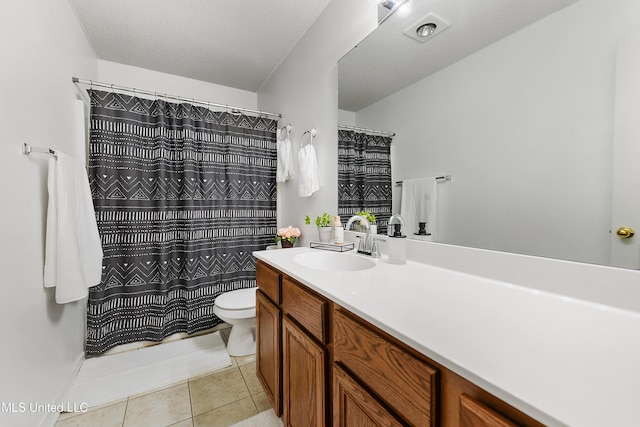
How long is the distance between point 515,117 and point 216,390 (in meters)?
2.05

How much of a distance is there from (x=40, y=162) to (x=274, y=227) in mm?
1608

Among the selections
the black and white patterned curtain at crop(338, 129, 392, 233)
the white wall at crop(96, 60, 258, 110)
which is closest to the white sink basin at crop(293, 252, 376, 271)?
the black and white patterned curtain at crop(338, 129, 392, 233)

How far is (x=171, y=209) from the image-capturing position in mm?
2133

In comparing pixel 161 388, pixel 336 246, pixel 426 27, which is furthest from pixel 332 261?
pixel 161 388

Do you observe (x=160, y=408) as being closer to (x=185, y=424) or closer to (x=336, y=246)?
(x=185, y=424)

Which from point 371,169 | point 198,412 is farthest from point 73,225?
point 371,169

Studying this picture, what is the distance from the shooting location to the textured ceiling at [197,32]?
1.75m

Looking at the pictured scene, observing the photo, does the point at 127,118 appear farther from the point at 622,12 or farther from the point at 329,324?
the point at 622,12

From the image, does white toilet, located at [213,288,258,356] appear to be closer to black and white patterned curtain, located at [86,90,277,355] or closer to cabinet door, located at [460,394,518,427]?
black and white patterned curtain, located at [86,90,277,355]

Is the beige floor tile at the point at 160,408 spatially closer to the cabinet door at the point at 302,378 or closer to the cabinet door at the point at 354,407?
the cabinet door at the point at 302,378

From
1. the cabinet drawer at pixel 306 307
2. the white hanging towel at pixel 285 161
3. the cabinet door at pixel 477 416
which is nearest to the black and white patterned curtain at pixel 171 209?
the white hanging towel at pixel 285 161

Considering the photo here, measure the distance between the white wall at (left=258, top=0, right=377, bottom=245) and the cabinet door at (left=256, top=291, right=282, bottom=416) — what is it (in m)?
0.73

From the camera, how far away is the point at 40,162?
1326 millimetres

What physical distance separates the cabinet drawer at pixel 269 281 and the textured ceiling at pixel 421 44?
107 cm
